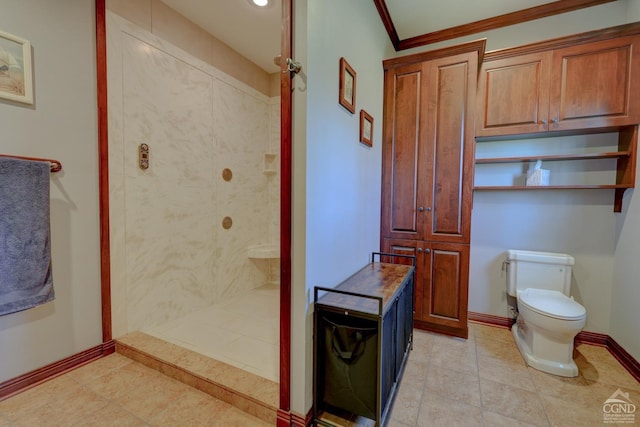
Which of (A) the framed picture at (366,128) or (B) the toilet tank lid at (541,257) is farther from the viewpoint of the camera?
(B) the toilet tank lid at (541,257)

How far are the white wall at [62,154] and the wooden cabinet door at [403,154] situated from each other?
2.21 metres

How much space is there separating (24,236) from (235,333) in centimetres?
144

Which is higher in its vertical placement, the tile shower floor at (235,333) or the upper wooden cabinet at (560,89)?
the upper wooden cabinet at (560,89)

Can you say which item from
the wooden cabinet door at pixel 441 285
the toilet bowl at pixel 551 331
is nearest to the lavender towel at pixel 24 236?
the wooden cabinet door at pixel 441 285

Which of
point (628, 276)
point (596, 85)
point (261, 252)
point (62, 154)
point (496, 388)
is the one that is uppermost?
point (596, 85)

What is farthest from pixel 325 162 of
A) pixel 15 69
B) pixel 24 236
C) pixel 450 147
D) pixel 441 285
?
pixel 15 69

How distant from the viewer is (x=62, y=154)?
1.69m

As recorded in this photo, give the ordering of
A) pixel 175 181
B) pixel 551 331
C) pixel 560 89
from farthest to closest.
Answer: pixel 175 181 → pixel 560 89 → pixel 551 331

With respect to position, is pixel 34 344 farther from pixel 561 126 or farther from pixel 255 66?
pixel 561 126

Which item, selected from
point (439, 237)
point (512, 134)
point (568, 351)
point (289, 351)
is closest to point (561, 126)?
point (512, 134)

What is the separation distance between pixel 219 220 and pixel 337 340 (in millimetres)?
2011

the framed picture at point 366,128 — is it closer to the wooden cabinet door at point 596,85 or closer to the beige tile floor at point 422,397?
the wooden cabinet door at point 596,85

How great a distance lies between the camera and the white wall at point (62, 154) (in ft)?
4.97

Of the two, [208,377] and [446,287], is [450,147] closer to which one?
[446,287]
